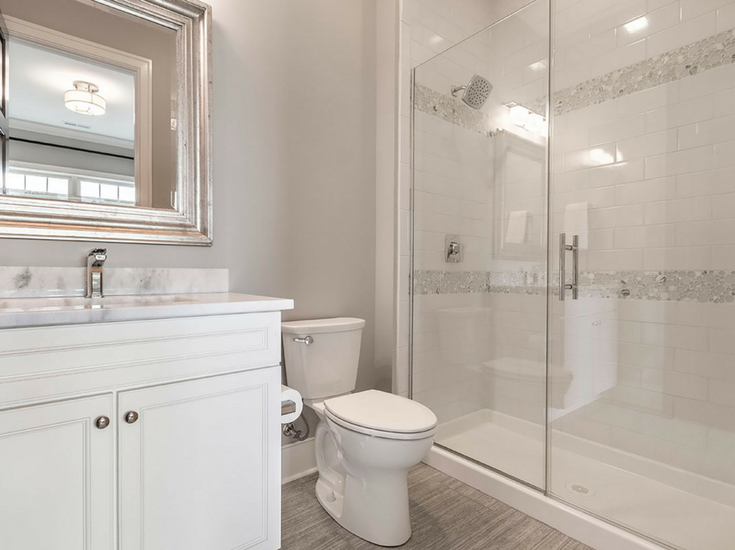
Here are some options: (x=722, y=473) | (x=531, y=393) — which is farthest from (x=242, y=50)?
(x=722, y=473)

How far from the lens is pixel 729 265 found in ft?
Answer: 5.45

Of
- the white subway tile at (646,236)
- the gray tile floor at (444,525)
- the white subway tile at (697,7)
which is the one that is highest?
the white subway tile at (697,7)

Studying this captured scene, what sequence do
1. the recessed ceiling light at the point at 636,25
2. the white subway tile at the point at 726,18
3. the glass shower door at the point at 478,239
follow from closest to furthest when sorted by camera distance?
1. the white subway tile at the point at 726,18
2. the recessed ceiling light at the point at 636,25
3. the glass shower door at the point at 478,239

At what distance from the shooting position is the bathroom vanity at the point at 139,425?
917 millimetres

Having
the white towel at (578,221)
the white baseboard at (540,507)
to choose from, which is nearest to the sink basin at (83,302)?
the white baseboard at (540,507)

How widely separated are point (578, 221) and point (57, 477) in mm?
2104

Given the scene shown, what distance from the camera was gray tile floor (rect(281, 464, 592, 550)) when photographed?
1464 mm

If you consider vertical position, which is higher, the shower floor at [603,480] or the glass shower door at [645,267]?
the glass shower door at [645,267]

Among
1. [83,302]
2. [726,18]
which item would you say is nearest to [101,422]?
[83,302]

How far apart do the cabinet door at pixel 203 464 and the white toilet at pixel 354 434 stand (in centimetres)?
30

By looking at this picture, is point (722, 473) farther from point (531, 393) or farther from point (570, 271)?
point (570, 271)

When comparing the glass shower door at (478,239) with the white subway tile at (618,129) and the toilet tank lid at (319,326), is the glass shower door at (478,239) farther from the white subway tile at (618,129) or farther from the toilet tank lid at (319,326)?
the toilet tank lid at (319,326)

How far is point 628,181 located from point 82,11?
230 cm

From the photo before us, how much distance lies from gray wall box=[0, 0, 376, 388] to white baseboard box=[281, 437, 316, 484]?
42 cm
